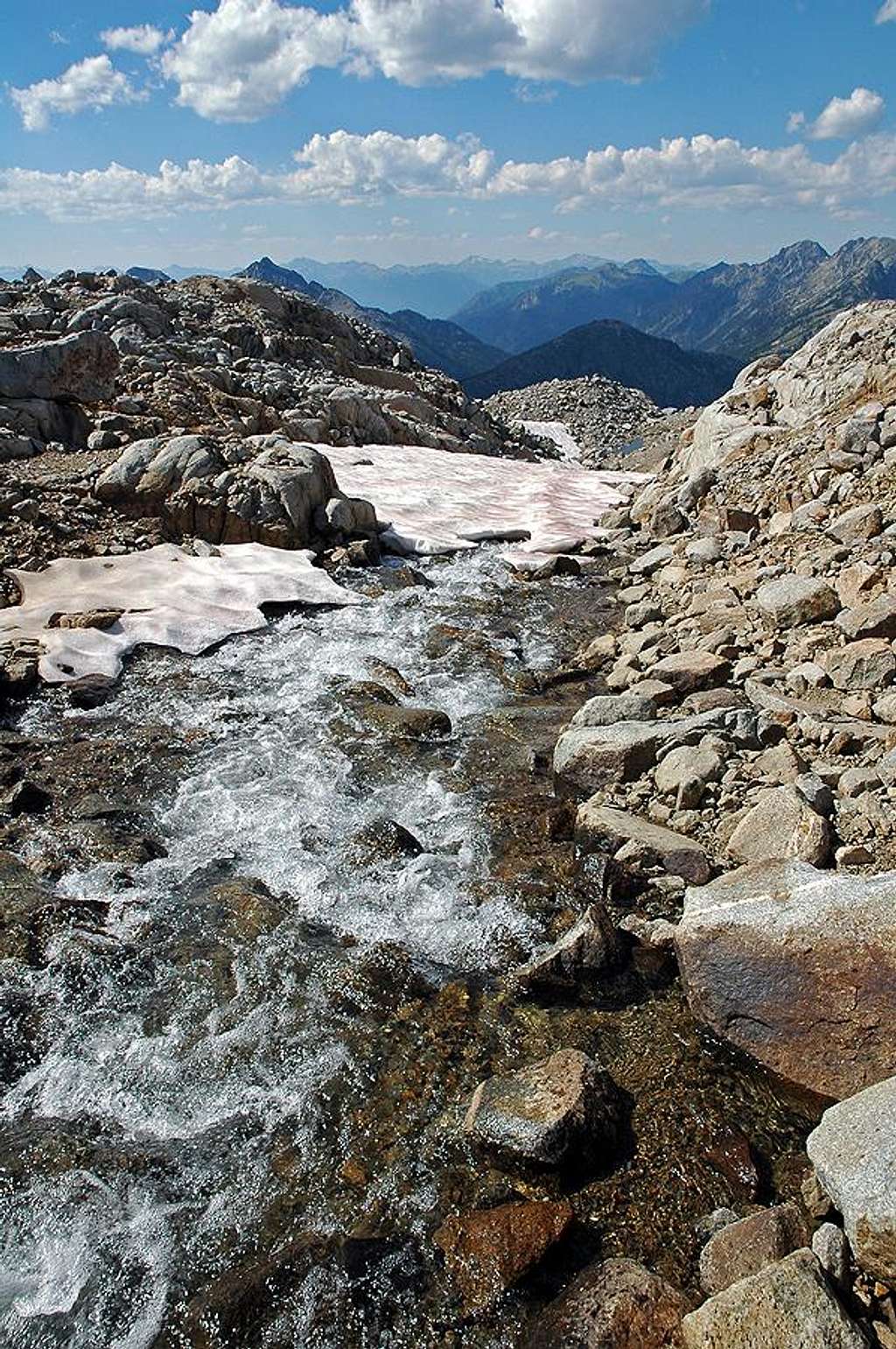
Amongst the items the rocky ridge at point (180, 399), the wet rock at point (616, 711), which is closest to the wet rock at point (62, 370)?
the rocky ridge at point (180, 399)

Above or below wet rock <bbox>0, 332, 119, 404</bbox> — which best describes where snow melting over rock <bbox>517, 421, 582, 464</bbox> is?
below

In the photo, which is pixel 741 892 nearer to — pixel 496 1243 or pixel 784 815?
pixel 784 815

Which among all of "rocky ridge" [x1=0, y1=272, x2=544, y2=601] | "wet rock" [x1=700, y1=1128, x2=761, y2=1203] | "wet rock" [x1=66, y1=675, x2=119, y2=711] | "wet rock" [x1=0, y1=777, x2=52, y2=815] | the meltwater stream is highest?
"rocky ridge" [x1=0, y1=272, x2=544, y2=601]

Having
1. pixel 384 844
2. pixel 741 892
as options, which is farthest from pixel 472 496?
pixel 741 892

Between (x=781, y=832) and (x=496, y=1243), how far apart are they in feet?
14.1

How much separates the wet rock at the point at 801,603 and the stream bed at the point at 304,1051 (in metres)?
3.75

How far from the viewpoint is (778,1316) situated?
160 inches

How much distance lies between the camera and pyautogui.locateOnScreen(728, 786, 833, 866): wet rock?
724 cm

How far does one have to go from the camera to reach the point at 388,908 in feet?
26.9

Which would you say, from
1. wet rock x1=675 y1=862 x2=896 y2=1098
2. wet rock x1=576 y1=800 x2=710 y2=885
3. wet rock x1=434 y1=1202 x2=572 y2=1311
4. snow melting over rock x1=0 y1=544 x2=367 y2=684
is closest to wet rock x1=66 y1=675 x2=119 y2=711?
snow melting over rock x1=0 y1=544 x2=367 y2=684

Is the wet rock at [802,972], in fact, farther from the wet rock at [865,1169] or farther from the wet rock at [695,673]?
the wet rock at [695,673]

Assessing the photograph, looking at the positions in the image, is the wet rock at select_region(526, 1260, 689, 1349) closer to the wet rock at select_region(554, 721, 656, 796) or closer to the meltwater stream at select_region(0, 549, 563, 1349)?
the meltwater stream at select_region(0, 549, 563, 1349)

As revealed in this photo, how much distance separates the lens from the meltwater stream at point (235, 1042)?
496 centimetres

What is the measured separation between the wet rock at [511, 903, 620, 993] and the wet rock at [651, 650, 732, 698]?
460 cm
